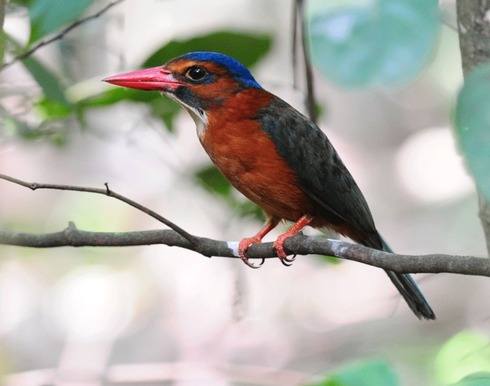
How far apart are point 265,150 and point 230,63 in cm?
34

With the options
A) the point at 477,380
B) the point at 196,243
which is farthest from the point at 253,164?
the point at 477,380

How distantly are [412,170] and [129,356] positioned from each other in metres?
2.36

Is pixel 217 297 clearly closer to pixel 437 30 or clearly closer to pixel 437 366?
pixel 437 366

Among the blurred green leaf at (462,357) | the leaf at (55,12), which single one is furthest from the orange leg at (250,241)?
the leaf at (55,12)

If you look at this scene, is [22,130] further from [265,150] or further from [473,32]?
[473,32]

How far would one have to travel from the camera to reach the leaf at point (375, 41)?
79.6 inches

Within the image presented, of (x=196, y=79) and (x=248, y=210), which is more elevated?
(x=196, y=79)

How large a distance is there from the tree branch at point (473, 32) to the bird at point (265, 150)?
74 cm

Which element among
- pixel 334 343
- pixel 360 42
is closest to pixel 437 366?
pixel 360 42

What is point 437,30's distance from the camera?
2051mm

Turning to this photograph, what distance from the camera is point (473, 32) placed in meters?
2.62

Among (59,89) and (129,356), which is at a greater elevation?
(129,356)

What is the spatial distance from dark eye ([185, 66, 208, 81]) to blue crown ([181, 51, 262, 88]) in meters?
0.03

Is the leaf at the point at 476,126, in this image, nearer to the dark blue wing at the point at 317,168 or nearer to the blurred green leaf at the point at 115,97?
the dark blue wing at the point at 317,168
